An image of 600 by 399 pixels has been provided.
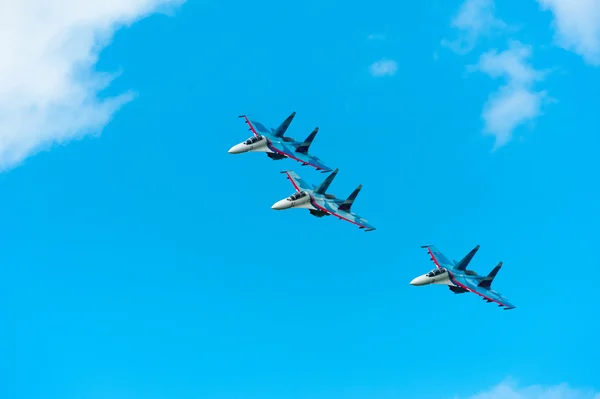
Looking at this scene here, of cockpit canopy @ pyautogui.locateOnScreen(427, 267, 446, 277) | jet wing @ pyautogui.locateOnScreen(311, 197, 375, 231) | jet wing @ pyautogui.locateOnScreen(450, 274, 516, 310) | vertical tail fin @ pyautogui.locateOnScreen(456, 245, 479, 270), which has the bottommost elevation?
jet wing @ pyautogui.locateOnScreen(450, 274, 516, 310)

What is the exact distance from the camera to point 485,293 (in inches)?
7554

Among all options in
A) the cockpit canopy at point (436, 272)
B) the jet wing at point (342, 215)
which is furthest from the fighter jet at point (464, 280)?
the jet wing at point (342, 215)

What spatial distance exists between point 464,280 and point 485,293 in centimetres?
434

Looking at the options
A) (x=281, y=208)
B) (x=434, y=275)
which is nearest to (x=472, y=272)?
(x=434, y=275)

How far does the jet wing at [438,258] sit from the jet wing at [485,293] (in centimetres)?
308

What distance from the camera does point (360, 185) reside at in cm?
19988

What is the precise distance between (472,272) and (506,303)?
27.3 ft

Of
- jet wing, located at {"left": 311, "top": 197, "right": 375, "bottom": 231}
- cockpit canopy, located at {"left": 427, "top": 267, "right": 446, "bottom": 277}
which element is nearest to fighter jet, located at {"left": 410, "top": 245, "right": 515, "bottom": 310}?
cockpit canopy, located at {"left": 427, "top": 267, "right": 446, "bottom": 277}

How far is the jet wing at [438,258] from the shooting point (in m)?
194

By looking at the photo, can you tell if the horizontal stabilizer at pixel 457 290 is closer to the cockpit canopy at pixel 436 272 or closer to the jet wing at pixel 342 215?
the cockpit canopy at pixel 436 272

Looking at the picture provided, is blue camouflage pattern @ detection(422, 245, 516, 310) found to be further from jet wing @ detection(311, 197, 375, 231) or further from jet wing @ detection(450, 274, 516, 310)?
jet wing @ detection(311, 197, 375, 231)

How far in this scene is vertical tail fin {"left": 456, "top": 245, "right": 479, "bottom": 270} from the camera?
632ft

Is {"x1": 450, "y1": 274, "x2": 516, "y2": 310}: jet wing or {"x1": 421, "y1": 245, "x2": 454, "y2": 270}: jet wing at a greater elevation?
{"x1": 421, "y1": 245, "x2": 454, "y2": 270}: jet wing

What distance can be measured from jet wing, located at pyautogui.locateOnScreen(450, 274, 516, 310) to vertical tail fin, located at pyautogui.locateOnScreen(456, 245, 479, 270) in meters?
2.77
